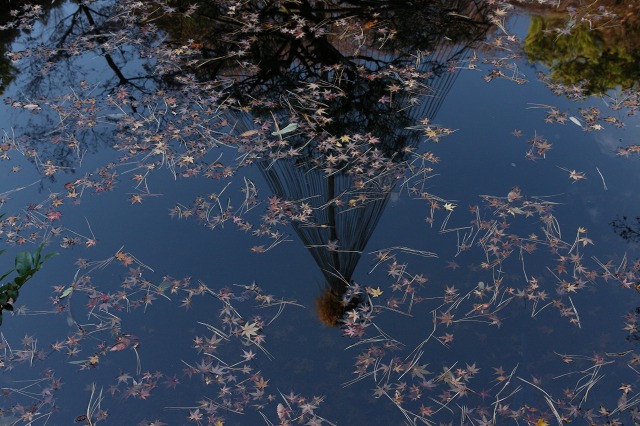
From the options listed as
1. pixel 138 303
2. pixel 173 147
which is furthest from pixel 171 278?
pixel 173 147

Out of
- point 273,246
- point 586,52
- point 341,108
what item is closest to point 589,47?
point 586,52

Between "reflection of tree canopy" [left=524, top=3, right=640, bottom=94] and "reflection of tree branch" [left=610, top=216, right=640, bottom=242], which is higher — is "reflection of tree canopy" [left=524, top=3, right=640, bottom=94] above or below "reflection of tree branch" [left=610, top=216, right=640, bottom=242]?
above

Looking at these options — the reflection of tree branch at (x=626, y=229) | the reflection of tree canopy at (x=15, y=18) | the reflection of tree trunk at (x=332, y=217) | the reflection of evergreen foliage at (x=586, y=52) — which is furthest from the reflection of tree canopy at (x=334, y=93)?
the reflection of tree canopy at (x=15, y=18)

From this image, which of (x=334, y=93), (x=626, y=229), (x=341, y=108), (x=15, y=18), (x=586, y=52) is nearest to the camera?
(x=626, y=229)

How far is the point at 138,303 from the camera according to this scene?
2561 millimetres

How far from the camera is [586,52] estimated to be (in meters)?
4.07

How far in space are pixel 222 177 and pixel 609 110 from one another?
259 centimetres

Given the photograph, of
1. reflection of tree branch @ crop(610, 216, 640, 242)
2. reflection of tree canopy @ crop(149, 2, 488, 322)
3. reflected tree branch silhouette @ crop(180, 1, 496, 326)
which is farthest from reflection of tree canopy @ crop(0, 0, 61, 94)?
reflection of tree branch @ crop(610, 216, 640, 242)

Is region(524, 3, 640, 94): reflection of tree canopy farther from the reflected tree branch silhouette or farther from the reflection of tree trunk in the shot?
the reflection of tree trunk

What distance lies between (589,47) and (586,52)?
0.28 ft

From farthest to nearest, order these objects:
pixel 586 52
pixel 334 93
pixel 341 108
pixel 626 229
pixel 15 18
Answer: pixel 15 18
pixel 586 52
pixel 334 93
pixel 341 108
pixel 626 229

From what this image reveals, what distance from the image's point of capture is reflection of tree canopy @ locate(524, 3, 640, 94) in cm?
385

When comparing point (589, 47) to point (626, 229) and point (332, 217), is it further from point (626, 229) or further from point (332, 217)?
point (332, 217)

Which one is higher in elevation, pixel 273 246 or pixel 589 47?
pixel 273 246
